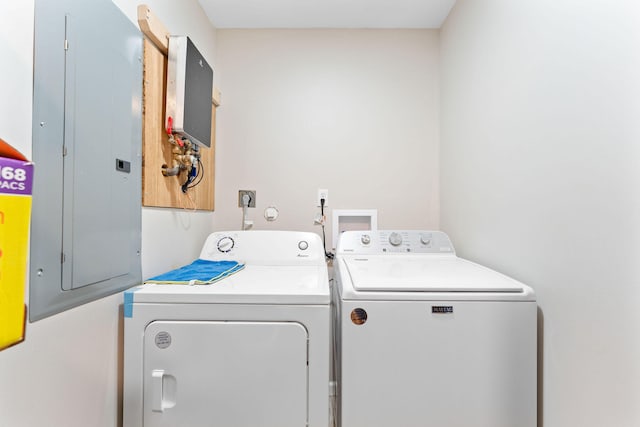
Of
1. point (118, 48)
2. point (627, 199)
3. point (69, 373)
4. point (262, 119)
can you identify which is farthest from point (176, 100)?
point (627, 199)

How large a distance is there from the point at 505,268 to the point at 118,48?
1740mm

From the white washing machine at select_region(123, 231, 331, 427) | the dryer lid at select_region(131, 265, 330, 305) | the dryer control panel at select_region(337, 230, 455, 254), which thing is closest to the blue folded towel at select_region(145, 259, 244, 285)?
the dryer lid at select_region(131, 265, 330, 305)

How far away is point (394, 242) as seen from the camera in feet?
6.20

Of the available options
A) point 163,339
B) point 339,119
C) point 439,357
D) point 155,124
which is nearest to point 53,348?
point 163,339

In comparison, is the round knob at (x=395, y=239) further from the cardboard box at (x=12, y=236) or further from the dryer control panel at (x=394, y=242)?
the cardboard box at (x=12, y=236)

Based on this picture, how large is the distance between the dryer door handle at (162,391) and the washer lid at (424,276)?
2.36 ft

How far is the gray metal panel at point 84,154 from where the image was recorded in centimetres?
83

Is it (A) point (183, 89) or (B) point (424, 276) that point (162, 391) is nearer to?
(B) point (424, 276)

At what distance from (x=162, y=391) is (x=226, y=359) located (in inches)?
9.7

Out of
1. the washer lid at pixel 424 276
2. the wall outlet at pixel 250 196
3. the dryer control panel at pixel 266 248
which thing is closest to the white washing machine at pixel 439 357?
the washer lid at pixel 424 276

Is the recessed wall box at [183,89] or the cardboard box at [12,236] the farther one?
the recessed wall box at [183,89]

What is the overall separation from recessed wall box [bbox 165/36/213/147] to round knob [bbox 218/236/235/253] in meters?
0.59

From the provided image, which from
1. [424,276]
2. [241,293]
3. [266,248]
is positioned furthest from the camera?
[266,248]

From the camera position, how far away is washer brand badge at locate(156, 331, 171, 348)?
1076 millimetres
